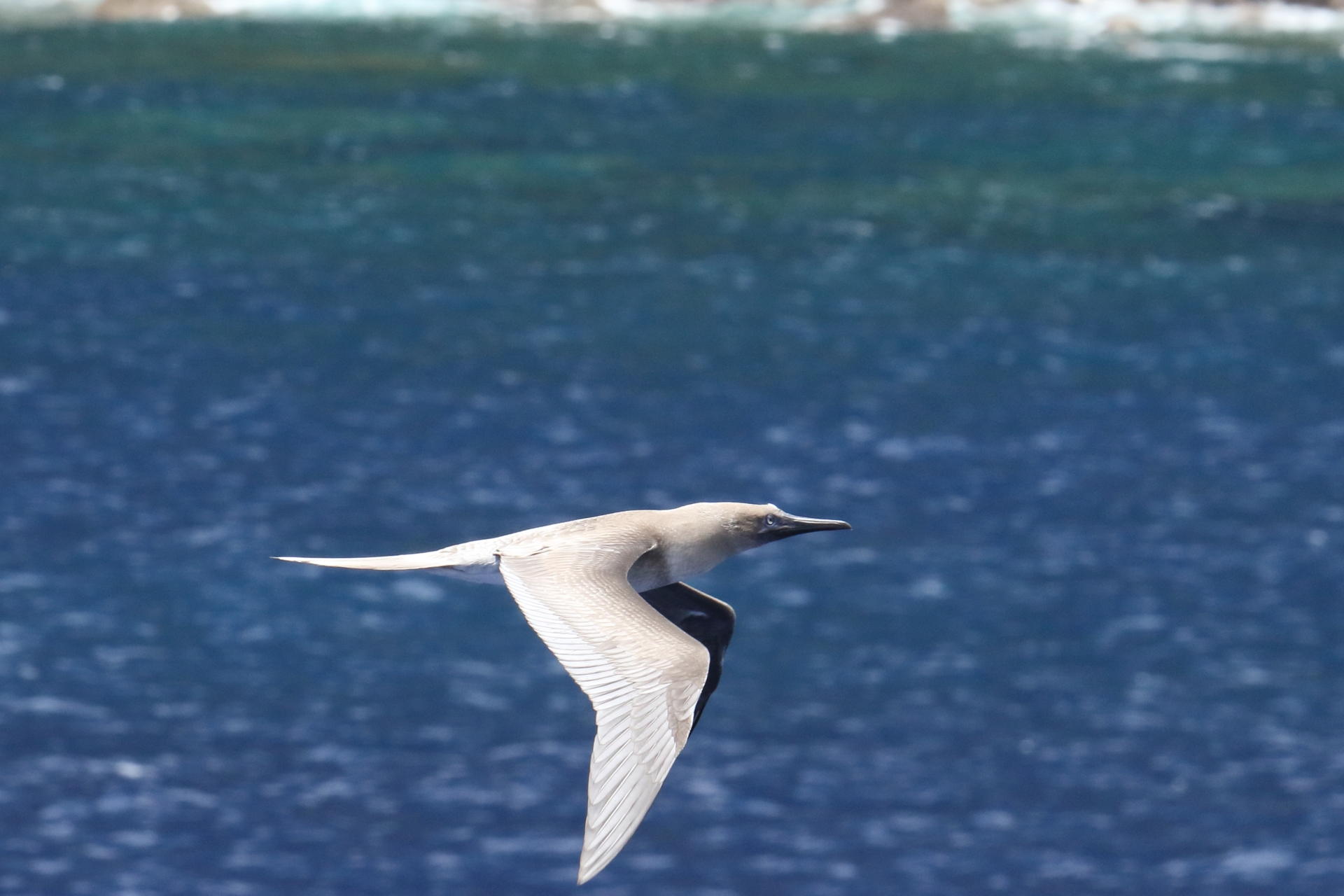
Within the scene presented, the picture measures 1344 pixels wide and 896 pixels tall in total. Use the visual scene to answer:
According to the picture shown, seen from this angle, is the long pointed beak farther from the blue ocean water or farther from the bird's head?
the blue ocean water

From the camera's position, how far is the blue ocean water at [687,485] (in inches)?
855

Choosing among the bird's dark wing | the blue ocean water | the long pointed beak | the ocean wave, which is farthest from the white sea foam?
the long pointed beak

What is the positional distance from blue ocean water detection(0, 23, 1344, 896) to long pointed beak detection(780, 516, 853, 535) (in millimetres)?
10269

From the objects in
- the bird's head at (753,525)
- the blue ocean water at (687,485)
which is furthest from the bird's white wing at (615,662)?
the blue ocean water at (687,485)

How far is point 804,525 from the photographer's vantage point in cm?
1088

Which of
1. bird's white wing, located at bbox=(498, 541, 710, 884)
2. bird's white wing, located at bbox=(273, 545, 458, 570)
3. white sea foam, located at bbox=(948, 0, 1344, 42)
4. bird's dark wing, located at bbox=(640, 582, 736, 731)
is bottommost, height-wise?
white sea foam, located at bbox=(948, 0, 1344, 42)

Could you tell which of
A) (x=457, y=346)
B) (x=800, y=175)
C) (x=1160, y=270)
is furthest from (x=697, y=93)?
(x=457, y=346)

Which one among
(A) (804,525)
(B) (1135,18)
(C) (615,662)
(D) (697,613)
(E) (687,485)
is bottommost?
(E) (687,485)

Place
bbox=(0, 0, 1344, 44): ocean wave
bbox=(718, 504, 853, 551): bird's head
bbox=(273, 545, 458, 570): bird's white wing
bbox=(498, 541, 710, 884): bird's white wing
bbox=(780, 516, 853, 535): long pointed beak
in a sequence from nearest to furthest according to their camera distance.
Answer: bbox=(498, 541, 710, 884): bird's white wing < bbox=(273, 545, 458, 570): bird's white wing < bbox=(780, 516, 853, 535): long pointed beak < bbox=(718, 504, 853, 551): bird's head < bbox=(0, 0, 1344, 44): ocean wave

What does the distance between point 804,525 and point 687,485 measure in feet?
62.0

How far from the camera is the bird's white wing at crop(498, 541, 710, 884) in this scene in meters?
8.13

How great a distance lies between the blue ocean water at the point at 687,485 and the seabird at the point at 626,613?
33.5ft

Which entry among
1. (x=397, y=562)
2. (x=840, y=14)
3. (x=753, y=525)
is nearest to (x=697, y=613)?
(x=753, y=525)

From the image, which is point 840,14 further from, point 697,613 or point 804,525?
point 804,525
